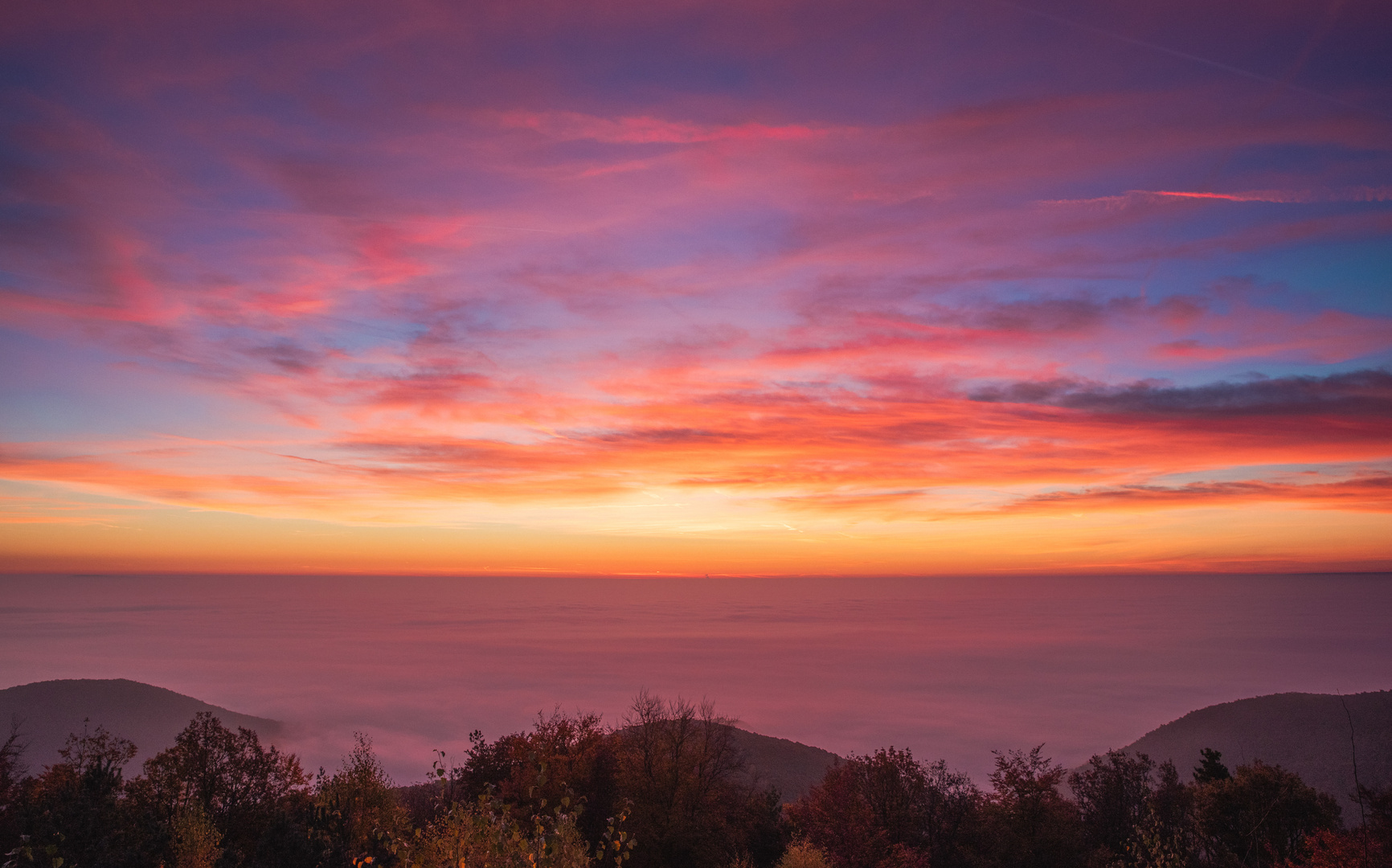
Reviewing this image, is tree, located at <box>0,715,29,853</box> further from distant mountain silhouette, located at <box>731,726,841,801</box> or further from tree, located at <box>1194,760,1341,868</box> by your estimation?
distant mountain silhouette, located at <box>731,726,841,801</box>

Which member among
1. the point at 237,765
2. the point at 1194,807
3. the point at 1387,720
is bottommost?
the point at 1387,720

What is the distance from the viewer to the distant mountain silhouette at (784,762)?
552 feet

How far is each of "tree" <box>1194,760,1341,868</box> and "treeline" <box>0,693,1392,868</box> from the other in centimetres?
15

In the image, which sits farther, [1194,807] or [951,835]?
[1194,807]

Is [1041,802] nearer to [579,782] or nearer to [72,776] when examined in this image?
[579,782]

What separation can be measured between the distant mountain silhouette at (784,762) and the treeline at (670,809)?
103598 millimetres

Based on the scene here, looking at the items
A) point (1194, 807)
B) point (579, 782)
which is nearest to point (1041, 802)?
point (1194, 807)

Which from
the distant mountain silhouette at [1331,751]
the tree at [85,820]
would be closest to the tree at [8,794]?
the tree at [85,820]

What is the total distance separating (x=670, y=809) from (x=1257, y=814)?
1739 inches

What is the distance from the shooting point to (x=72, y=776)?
39.6 m

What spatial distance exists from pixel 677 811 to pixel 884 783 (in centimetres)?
2050

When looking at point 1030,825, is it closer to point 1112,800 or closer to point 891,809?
point 891,809

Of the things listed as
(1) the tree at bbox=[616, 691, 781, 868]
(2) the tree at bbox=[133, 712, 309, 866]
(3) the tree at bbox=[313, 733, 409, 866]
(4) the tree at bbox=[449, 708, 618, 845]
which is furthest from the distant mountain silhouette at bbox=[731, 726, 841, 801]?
(2) the tree at bbox=[133, 712, 309, 866]

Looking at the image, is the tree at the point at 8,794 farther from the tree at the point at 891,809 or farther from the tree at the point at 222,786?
the tree at the point at 891,809
